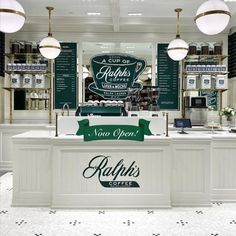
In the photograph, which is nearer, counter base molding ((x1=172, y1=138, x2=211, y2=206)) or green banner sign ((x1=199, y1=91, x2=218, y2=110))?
counter base molding ((x1=172, y1=138, x2=211, y2=206))

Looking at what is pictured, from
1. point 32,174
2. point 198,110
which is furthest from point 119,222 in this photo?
point 198,110

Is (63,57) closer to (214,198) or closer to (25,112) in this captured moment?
(25,112)

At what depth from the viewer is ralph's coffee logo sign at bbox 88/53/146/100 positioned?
18.3 ft

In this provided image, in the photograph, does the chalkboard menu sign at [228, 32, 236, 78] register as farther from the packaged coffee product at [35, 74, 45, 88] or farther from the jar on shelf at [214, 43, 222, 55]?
the packaged coffee product at [35, 74, 45, 88]

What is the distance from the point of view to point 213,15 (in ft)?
10.5

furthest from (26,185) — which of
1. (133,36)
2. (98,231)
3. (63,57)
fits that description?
(133,36)

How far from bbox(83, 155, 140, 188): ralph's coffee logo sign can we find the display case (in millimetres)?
3186

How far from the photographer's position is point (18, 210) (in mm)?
3680


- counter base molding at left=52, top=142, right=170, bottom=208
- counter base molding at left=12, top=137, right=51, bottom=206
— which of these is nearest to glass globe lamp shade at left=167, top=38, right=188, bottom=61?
counter base molding at left=52, top=142, right=170, bottom=208

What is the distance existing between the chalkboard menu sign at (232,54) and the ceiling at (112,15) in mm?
Result: 272

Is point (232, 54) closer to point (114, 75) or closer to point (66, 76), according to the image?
point (114, 75)

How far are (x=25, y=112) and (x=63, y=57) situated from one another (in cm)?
150

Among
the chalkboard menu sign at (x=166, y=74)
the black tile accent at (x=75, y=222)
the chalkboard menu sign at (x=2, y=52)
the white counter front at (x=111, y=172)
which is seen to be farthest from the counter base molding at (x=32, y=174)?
the chalkboard menu sign at (x=166, y=74)

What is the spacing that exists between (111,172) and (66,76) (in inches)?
140
